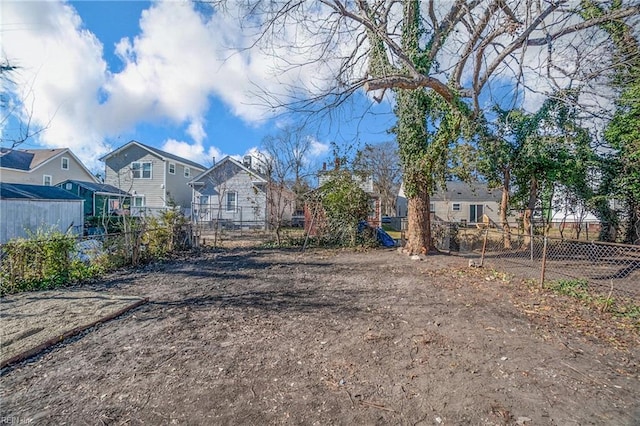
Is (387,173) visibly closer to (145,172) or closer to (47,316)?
(145,172)

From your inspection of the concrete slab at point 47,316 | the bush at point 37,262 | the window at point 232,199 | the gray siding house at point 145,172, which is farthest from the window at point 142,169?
the concrete slab at point 47,316

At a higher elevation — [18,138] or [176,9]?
[176,9]

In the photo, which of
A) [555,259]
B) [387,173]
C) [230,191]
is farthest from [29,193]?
[387,173]

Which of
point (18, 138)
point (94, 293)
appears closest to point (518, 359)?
point (94, 293)

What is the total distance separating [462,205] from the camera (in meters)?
31.2

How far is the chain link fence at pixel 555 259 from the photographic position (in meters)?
5.91

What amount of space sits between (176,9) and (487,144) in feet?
32.4

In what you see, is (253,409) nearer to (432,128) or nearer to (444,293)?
(444,293)

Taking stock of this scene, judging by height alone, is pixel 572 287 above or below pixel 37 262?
below

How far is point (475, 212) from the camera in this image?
101ft

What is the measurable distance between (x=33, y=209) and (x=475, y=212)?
33234 mm

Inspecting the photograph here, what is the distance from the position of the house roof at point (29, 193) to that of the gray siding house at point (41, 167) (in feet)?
25.5

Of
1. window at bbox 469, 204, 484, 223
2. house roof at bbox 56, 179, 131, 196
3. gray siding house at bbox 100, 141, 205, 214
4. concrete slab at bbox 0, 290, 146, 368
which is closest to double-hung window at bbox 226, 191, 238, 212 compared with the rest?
gray siding house at bbox 100, 141, 205, 214

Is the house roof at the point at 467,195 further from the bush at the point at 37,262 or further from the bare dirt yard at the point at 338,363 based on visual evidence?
the bush at the point at 37,262
